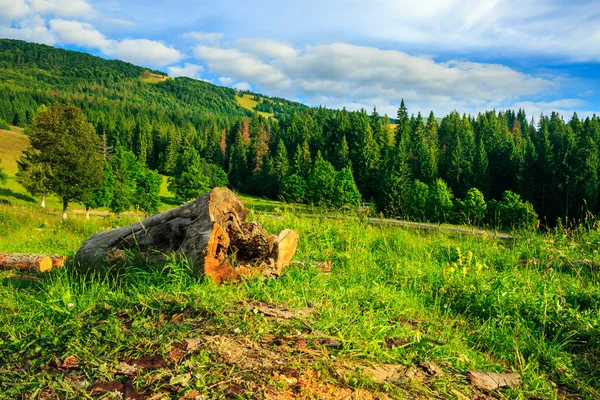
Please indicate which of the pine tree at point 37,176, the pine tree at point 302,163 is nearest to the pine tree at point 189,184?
the pine tree at point 302,163

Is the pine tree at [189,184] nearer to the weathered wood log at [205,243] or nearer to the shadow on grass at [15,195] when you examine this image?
the shadow on grass at [15,195]

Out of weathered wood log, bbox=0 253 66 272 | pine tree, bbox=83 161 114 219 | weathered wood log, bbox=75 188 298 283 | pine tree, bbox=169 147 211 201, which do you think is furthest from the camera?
pine tree, bbox=169 147 211 201

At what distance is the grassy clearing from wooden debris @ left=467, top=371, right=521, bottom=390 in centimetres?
10

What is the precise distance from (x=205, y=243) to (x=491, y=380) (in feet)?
11.3

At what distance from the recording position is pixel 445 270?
21.0 feet

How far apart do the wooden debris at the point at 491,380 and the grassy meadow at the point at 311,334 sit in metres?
0.07

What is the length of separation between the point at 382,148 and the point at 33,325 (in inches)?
3970

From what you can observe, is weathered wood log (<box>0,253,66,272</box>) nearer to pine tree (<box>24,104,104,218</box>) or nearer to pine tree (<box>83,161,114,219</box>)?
pine tree (<box>24,104,104,218</box>)

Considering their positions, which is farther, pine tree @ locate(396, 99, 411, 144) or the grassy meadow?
pine tree @ locate(396, 99, 411, 144)

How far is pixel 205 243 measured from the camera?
16.4 feet

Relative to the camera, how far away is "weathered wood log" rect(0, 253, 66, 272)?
7.65 m

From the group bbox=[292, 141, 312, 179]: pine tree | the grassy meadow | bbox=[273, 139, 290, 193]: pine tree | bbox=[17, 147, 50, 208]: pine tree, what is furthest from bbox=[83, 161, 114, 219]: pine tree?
the grassy meadow

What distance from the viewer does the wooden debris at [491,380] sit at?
11.1ft

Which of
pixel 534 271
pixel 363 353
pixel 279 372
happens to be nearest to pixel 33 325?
pixel 279 372
